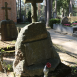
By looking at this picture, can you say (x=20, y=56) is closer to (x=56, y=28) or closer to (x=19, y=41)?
(x=19, y=41)

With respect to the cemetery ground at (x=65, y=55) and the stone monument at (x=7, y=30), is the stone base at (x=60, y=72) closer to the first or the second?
the cemetery ground at (x=65, y=55)

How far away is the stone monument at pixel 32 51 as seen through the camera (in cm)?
253

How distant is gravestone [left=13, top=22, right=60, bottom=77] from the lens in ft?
8.30

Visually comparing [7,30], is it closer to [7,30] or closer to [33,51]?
[7,30]

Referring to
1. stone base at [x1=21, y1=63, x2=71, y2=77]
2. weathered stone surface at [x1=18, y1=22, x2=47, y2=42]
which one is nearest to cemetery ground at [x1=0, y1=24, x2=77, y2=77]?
stone base at [x1=21, y1=63, x2=71, y2=77]

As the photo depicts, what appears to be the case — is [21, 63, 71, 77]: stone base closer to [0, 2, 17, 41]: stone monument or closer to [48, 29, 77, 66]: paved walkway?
[48, 29, 77, 66]: paved walkway

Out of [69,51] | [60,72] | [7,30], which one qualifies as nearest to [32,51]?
[60,72]

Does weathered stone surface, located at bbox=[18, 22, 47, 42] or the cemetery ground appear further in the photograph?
the cemetery ground

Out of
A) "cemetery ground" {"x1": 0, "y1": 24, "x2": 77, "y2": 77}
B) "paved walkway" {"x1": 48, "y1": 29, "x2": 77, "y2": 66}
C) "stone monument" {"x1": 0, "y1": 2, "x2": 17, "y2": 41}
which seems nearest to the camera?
"cemetery ground" {"x1": 0, "y1": 24, "x2": 77, "y2": 77}

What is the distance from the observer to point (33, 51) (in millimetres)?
2699

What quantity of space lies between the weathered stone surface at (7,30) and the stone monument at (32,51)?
409 centimetres

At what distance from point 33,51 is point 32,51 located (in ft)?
0.10

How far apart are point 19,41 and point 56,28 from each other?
419 inches

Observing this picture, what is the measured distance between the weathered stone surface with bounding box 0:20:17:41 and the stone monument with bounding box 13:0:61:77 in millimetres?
4094
